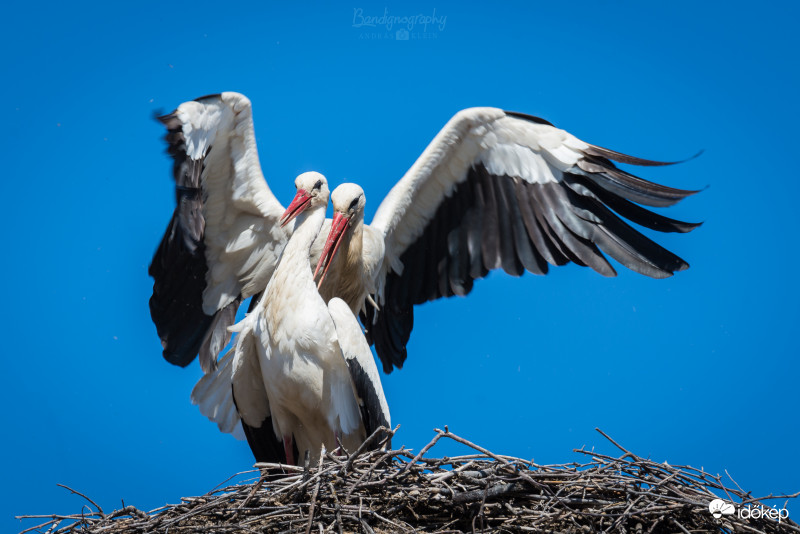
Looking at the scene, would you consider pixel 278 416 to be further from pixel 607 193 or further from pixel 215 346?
pixel 607 193

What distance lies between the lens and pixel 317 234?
5176 millimetres

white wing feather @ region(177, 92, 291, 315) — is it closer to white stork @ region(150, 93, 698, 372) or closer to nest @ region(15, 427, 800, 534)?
white stork @ region(150, 93, 698, 372)

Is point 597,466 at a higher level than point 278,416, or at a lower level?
lower

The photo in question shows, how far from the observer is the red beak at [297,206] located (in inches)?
203

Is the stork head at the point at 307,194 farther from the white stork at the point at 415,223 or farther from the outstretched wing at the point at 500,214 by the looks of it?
the outstretched wing at the point at 500,214

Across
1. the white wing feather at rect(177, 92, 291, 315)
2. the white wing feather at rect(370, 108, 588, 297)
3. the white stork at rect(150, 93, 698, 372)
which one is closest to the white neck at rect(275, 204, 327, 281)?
the white stork at rect(150, 93, 698, 372)

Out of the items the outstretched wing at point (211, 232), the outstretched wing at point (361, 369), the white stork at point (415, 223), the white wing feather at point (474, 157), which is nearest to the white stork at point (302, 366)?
the outstretched wing at point (361, 369)

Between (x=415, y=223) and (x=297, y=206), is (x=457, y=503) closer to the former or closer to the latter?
(x=297, y=206)

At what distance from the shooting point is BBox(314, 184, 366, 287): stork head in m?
5.25

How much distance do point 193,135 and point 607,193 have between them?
2.25 meters

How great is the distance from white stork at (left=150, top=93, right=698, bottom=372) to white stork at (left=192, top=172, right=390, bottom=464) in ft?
0.83

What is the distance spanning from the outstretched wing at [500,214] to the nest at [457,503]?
1.56 meters

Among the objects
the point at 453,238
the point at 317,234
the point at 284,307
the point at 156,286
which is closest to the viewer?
the point at 284,307

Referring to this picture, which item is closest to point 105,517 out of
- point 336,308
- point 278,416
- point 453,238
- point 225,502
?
point 225,502
